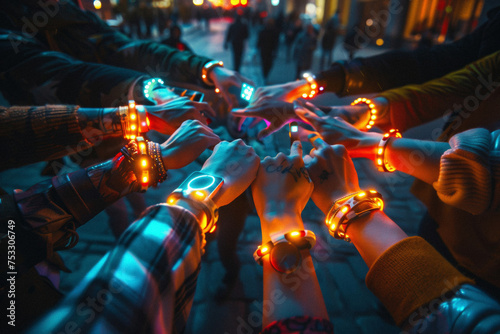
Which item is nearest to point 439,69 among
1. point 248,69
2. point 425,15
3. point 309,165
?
point 309,165

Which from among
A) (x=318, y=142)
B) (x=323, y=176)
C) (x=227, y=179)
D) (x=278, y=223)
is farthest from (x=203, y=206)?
(x=318, y=142)

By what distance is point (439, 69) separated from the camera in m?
2.11

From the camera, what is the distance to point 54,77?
167 cm

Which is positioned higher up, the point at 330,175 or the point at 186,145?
the point at 186,145

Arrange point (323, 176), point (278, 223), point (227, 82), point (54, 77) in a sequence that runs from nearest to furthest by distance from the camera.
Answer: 1. point (278, 223)
2. point (323, 176)
3. point (54, 77)
4. point (227, 82)

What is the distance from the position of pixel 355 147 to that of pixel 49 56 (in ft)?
7.72

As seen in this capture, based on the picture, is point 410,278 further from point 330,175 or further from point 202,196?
point 202,196

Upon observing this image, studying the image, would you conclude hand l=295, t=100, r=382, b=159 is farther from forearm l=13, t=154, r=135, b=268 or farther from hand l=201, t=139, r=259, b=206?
forearm l=13, t=154, r=135, b=268

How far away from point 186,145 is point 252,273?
57.3 inches

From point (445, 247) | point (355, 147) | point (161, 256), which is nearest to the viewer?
point (161, 256)

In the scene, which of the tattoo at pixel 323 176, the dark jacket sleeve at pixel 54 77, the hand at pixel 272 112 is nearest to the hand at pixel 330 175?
the tattoo at pixel 323 176

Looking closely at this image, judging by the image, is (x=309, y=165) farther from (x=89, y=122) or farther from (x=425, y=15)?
(x=425, y=15)

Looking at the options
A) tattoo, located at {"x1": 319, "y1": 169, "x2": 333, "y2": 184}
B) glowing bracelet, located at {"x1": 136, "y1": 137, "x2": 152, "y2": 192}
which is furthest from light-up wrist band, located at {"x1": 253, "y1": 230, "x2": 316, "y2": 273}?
glowing bracelet, located at {"x1": 136, "y1": 137, "x2": 152, "y2": 192}

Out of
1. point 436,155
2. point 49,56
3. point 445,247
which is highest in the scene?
point 49,56
